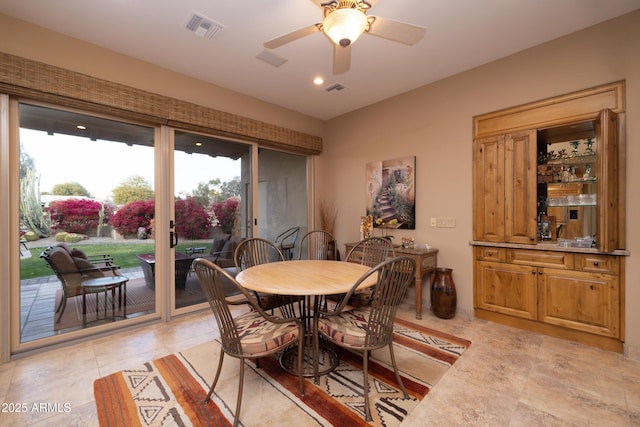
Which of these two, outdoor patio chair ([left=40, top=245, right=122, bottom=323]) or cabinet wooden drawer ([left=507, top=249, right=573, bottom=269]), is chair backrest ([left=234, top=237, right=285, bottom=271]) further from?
cabinet wooden drawer ([left=507, top=249, right=573, bottom=269])

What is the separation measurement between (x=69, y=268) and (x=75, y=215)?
0.51 meters

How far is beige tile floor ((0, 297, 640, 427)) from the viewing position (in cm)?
160

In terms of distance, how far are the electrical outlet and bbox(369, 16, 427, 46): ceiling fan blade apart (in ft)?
6.97

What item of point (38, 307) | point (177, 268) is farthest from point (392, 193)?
point (38, 307)

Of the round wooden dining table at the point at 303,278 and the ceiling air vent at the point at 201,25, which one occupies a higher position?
the ceiling air vent at the point at 201,25

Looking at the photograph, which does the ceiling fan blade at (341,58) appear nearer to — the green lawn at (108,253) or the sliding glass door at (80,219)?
the sliding glass door at (80,219)

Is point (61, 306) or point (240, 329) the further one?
point (61, 306)

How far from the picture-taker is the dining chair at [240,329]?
1.51 meters

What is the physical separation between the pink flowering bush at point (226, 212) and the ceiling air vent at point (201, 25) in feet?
6.14

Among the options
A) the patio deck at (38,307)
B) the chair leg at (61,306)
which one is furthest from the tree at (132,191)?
the chair leg at (61,306)

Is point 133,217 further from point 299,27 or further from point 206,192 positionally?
point 299,27

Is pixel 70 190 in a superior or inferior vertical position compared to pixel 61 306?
superior

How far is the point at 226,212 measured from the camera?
11.8 ft

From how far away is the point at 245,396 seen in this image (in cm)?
178
